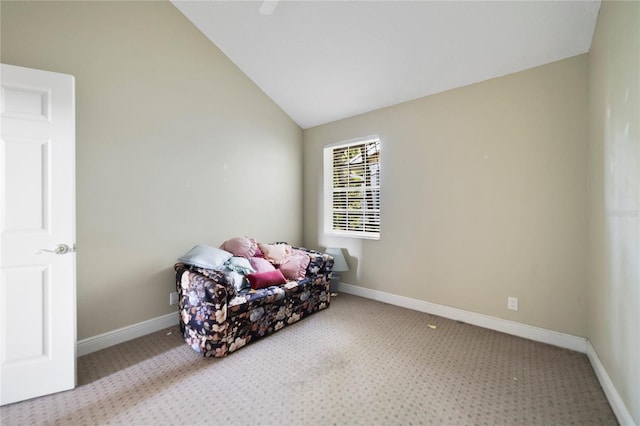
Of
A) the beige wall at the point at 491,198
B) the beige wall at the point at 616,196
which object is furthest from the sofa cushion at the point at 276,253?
the beige wall at the point at 616,196

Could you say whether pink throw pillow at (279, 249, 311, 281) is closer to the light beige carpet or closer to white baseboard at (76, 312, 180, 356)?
the light beige carpet

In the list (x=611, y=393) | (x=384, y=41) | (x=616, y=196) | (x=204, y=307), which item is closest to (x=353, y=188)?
(x=384, y=41)

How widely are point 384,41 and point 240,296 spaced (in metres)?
2.68

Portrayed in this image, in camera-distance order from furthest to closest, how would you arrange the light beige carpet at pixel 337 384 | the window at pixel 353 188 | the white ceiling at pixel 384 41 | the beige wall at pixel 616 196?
1. the window at pixel 353 188
2. the white ceiling at pixel 384 41
3. the light beige carpet at pixel 337 384
4. the beige wall at pixel 616 196

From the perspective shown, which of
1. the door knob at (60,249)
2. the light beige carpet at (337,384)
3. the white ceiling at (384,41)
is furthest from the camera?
the white ceiling at (384,41)

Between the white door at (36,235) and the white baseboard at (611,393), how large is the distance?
10.8ft

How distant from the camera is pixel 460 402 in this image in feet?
5.54

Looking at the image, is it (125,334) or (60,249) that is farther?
(125,334)

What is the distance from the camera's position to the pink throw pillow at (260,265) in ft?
9.36

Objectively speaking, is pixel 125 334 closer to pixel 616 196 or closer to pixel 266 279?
pixel 266 279

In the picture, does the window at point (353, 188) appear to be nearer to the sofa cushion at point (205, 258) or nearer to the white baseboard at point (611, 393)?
the sofa cushion at point (205, 258)

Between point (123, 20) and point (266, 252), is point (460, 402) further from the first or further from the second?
point (123, 20)

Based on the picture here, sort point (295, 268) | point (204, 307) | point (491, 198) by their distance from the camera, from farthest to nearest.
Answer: point (295, 268) < point (491, 198) < point (204, 307)

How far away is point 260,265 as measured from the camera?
2.88 meters
